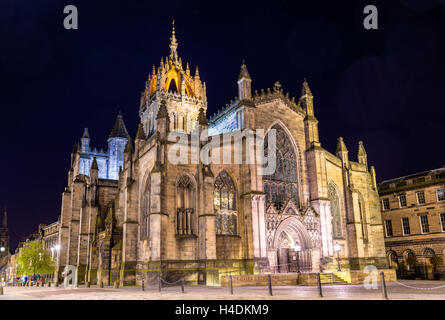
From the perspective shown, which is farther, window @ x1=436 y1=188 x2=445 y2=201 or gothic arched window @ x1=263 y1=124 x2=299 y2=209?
window @ x1=436 y1=188 x2=445 y2=201

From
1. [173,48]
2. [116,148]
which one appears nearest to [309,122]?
[173,48]

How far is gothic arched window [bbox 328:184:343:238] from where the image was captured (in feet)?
125

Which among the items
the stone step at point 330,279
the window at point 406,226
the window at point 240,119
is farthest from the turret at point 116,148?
the window at point 406,226

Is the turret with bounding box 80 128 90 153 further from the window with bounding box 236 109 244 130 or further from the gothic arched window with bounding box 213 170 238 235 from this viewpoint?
the gothic arched window with bounding box 213 170 238 235

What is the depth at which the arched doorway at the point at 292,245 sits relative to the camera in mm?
34362

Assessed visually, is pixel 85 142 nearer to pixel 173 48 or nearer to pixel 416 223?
pixel 173 48

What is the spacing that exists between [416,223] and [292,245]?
1957 centimetres

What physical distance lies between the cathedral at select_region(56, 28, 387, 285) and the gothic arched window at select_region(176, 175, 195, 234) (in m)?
0.08

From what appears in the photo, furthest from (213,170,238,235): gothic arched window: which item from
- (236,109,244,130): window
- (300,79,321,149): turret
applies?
(300,79,321,149): turret

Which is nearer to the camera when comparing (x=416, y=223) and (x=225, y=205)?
(x=225, y=205)

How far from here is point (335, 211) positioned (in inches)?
1532

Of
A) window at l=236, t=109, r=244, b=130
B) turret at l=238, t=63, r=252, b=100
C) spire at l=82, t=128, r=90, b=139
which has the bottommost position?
window at l=236, t=109, r=244, b=130
